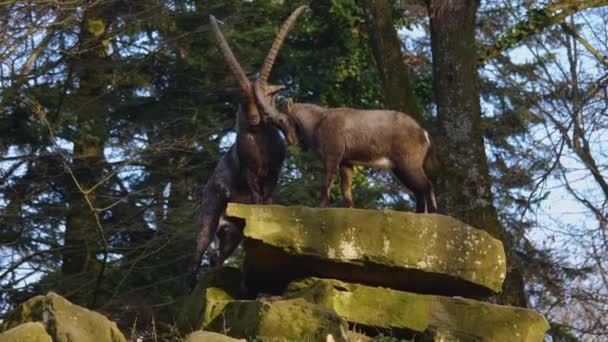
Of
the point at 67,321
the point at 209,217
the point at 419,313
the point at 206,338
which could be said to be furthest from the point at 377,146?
the point at 67,321

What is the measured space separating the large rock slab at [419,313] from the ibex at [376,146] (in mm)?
1010

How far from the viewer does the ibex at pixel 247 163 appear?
11.5m

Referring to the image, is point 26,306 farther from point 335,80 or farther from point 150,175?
point 335,80

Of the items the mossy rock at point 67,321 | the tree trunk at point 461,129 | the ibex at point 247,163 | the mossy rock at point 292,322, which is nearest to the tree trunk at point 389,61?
the tree trunk at point 461,129

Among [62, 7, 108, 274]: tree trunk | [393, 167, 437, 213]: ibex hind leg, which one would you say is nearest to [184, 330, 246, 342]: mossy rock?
[393, 167, 437, 213]: ibex hind leg

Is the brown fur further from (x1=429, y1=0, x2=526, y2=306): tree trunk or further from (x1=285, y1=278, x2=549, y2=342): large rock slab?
(x1=429, y1=0, x2=526, y2=306): tree trunk

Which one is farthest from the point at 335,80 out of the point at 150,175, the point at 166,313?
the point at 166,313

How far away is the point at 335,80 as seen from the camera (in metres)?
20.8

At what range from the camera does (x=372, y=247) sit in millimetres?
10492

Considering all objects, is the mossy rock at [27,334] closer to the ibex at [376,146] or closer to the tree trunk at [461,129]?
the ibex at [376,146]

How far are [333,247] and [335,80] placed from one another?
10.6m

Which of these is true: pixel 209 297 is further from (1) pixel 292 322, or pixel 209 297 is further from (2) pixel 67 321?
(2) pixel 67 321

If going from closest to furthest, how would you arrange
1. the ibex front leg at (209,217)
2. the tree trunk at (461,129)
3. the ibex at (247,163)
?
1. the ibex at (247,163)
2. the ibex front leg at (209,217)
3. the tree trunk at (461,129)

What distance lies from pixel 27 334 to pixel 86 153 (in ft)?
33.7
